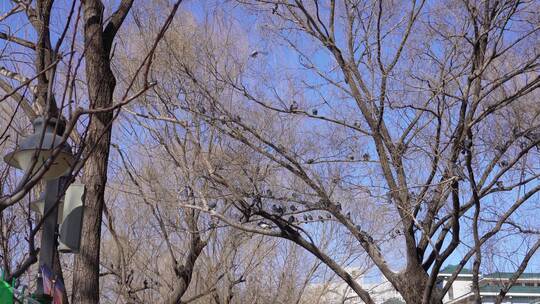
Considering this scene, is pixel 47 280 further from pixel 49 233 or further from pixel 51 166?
pixel 51 166

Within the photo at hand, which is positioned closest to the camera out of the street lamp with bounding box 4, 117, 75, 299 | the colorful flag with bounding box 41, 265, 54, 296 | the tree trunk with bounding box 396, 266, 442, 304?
the street lamp with bounding box 4, 117, 75, 299

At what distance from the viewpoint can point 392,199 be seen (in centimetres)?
830

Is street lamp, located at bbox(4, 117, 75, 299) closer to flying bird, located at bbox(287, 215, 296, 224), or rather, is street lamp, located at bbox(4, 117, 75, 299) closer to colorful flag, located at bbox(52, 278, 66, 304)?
colorful flag, located at bbox(52, 278, 66, 304)

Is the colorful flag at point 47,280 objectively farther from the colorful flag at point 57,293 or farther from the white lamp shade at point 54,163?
the white lamp shade at point 54,163

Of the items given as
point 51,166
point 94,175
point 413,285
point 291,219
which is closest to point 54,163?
point 51,166

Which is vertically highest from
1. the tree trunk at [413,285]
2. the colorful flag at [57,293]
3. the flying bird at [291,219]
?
the flying bird at [291,219]

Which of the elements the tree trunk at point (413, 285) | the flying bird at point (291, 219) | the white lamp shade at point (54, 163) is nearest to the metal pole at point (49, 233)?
the white lamp shade at point (54, 163)

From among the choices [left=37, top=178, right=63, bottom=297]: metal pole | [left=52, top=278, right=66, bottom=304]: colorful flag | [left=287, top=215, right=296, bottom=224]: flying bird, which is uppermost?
[left=287, top=215, right=296, bottom=224]: flying bird

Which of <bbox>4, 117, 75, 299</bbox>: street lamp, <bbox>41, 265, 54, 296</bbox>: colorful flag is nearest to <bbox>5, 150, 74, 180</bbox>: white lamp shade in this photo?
<bbox>4, 117, 75, 299</bbox>: street lamp

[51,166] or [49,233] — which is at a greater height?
[49,233]

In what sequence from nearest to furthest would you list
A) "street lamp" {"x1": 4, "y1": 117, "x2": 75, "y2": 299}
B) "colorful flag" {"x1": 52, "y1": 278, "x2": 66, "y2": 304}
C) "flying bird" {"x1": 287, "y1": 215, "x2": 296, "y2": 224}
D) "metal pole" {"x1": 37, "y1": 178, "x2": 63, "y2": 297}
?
"street lamp" {"x1": 4, "y1": 117, "x2": 75, "y2": 299} < "colorful flag" {"x1": 52, "y1": 278, "x2": 66, "y2": 304} < "metal pole" {"x1": 37, "y1": 178, "x2": 63, "y2": 297} < "flying bird" {"x1": 287, "y1": 215, "x2": 296, "y2": 224}

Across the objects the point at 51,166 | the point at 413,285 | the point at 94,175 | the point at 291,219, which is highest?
the point at 291,219

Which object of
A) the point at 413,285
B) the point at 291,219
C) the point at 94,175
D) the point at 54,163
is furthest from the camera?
the point at 291,219

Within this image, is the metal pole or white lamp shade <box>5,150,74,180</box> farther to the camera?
the metal pole
